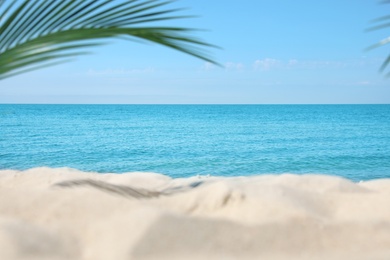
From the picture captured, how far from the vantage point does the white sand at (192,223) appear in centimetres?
213

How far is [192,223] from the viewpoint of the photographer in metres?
2.27

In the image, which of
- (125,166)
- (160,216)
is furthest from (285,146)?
(160,216)

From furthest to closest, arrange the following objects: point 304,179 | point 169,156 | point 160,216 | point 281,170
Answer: point 169,156
point 281,170
point 304,179
point 160,216

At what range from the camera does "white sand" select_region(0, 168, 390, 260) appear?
213 centimetres

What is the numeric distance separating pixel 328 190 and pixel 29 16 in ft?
7.40

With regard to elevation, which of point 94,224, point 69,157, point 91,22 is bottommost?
point 69,157

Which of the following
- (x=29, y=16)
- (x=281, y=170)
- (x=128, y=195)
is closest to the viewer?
(x=29, y=16)

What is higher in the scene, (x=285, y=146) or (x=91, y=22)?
(x=91, y=22)

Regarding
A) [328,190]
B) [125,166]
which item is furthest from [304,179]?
[125,166]

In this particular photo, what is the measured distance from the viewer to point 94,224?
7.58ft

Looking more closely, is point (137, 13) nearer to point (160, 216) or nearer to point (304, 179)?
point (160, 216)

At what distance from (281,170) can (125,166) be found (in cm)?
447

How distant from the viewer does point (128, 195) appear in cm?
268

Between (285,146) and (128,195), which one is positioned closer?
(128,195)
